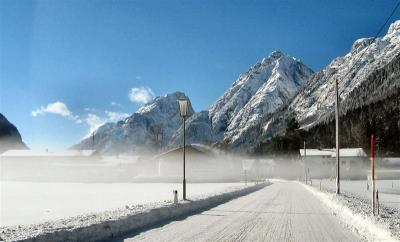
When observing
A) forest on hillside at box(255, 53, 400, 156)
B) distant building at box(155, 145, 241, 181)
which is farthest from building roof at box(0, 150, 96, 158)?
forest on hillside at box(255, 53, 400, 156)

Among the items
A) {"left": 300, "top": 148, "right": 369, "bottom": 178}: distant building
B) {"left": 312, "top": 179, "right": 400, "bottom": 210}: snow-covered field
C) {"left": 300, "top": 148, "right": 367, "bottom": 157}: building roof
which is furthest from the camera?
{"left": 300, "top": 148, "right": 367, "bottom": 157}: building roof

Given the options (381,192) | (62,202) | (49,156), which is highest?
(49,156)

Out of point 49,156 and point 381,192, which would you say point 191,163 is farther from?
point 381,192

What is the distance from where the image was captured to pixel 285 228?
17.0 metres

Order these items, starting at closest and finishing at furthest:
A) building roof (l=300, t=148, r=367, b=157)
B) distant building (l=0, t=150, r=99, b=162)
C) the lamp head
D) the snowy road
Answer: the snowy road
the lamp head
distant building (l=0, t=150, r=99, b=162)
building roof (l=300, t=148, r=367, b=157)

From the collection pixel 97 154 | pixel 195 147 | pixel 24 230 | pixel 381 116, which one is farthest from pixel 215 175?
pixel 381 116

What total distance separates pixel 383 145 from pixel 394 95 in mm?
49222

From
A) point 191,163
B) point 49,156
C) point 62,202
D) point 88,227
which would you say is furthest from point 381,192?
point 49,156

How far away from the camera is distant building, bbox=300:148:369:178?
122975 millimetres

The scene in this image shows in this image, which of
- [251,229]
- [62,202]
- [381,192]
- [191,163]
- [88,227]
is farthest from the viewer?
[191,163]

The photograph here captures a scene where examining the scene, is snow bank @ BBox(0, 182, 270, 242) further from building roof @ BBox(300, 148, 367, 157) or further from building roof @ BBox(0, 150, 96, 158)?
building roof @ BBox(300, 148, 367, 157)

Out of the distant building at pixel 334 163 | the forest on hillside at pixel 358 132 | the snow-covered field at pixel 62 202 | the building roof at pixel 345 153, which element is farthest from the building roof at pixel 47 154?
the snow-covered field at pixel 62 202

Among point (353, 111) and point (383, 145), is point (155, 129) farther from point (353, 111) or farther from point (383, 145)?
point (353, 111)

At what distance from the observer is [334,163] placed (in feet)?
438
